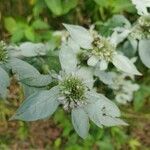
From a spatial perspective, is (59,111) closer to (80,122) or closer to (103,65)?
(103,65)

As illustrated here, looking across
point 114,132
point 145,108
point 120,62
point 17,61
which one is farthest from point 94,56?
point 145,108

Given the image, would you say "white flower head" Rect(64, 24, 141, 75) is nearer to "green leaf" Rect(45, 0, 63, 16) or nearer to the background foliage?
the background foliage

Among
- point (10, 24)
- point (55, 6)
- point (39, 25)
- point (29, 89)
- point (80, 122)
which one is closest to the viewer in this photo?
point (80, 122)

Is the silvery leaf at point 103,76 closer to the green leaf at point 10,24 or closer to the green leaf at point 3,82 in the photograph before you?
the green leaf at point 3,82

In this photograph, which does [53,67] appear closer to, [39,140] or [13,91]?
[13,91]

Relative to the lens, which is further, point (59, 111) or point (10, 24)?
point (10, 24)

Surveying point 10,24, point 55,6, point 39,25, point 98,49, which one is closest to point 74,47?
point 98,49
